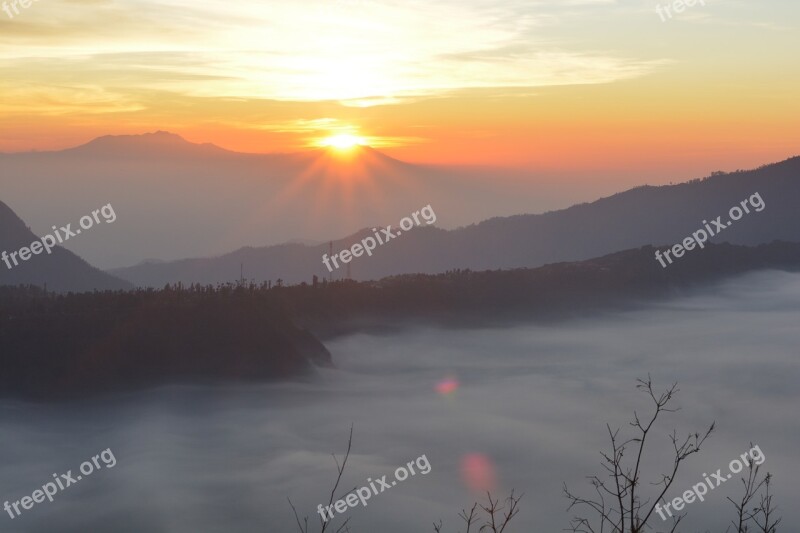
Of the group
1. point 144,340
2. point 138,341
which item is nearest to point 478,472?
point 144,340

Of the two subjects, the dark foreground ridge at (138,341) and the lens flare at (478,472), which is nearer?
the dark foreground ridge at (138,341)

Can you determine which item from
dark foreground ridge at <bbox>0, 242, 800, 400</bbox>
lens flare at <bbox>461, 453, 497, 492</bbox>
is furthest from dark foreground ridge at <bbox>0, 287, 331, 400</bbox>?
lens flare at <bbox>461, 453, 497, 492</bbox>

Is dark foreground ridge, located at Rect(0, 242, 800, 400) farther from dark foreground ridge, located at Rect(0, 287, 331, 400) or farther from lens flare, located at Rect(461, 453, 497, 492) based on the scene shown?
lens flare, located at Rect(461, 453, 497, 492)

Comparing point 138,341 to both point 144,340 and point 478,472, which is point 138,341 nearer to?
point 144,340

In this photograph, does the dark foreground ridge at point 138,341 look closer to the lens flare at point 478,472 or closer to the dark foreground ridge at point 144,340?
the dark foreground ridge at point 144,340

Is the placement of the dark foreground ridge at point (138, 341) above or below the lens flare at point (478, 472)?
above

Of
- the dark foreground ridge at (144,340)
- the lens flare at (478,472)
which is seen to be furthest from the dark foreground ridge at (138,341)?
the lens flare at (478,472)

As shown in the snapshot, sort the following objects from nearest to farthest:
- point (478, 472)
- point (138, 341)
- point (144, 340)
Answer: point (138, 341), point (144, 340), point (478, 472)

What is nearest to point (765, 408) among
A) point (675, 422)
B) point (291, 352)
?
point (675, 422)

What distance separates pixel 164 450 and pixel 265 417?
16.1 metres

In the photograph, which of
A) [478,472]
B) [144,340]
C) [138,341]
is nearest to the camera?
[138,341]

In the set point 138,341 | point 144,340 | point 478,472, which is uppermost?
point 144,340

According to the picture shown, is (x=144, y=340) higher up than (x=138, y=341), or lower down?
higher up

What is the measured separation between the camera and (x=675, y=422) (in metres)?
176
